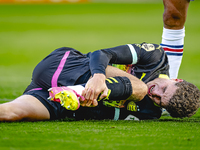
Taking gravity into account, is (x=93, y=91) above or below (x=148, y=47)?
below

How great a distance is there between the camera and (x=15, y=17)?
65.2 feet

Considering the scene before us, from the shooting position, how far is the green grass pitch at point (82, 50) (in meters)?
1.90

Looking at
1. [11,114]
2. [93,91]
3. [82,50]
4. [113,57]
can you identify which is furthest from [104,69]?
[82,50]

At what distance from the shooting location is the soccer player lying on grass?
2428mm

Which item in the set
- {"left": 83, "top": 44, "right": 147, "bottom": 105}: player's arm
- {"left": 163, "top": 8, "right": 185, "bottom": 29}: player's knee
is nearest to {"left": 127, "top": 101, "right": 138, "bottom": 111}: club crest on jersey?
{"left": 83, "top": 44, "right": 147, "bottom": 105}: player's arm

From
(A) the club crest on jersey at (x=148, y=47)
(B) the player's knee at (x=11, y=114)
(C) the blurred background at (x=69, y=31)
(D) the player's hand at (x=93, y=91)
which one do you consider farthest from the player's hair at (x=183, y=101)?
(C) the blurred background at (x=69, y=31)

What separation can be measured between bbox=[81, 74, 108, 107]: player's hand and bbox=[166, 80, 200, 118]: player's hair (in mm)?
542

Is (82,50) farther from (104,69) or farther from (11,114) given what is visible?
(11,114)

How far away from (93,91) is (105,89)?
0.10 metres

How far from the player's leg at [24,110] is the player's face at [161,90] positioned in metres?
0.84

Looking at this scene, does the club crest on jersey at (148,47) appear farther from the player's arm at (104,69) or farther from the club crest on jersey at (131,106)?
the club crest on jersey at (131,106)

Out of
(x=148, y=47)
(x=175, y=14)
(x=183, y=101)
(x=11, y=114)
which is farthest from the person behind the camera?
(x=175, y=14)

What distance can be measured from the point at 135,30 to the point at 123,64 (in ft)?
44.2

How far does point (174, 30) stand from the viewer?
361 cm
